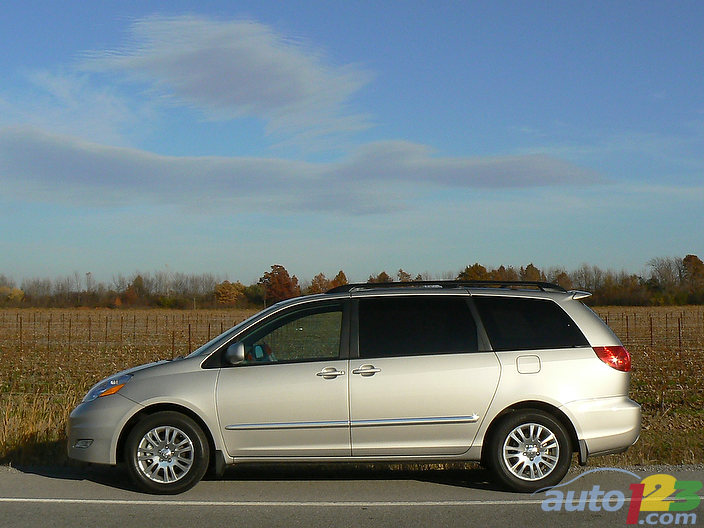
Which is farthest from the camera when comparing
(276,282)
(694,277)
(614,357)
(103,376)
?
(694,277)

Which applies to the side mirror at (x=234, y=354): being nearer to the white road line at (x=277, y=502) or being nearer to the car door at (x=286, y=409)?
the car door at (x=286, y=409)

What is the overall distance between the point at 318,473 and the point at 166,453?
5.48ft

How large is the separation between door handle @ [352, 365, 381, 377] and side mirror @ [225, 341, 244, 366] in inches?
40.5

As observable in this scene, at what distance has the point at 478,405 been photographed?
707cm

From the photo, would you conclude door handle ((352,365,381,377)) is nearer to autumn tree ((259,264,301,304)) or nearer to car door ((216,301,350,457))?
car door ((216,301,350,457))

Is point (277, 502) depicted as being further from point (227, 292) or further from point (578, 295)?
point (227, 292)

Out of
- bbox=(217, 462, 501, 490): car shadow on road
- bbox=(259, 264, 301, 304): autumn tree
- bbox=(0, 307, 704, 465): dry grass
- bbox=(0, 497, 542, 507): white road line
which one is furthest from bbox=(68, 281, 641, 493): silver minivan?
bbox=(259, 264, 301, 304): autumn tree

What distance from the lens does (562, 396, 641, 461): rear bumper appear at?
23.2 ft

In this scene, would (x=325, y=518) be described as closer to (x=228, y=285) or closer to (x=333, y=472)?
(x=333, y=472)

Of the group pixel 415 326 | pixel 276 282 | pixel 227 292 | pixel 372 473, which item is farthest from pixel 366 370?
pixel 227 292

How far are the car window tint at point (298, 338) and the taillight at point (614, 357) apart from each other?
2422mm

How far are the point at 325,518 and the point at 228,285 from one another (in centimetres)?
9983

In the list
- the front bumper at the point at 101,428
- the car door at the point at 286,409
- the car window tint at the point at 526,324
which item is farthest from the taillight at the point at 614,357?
the front bumper at the point at 101,428

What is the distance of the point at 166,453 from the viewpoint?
7.09m
